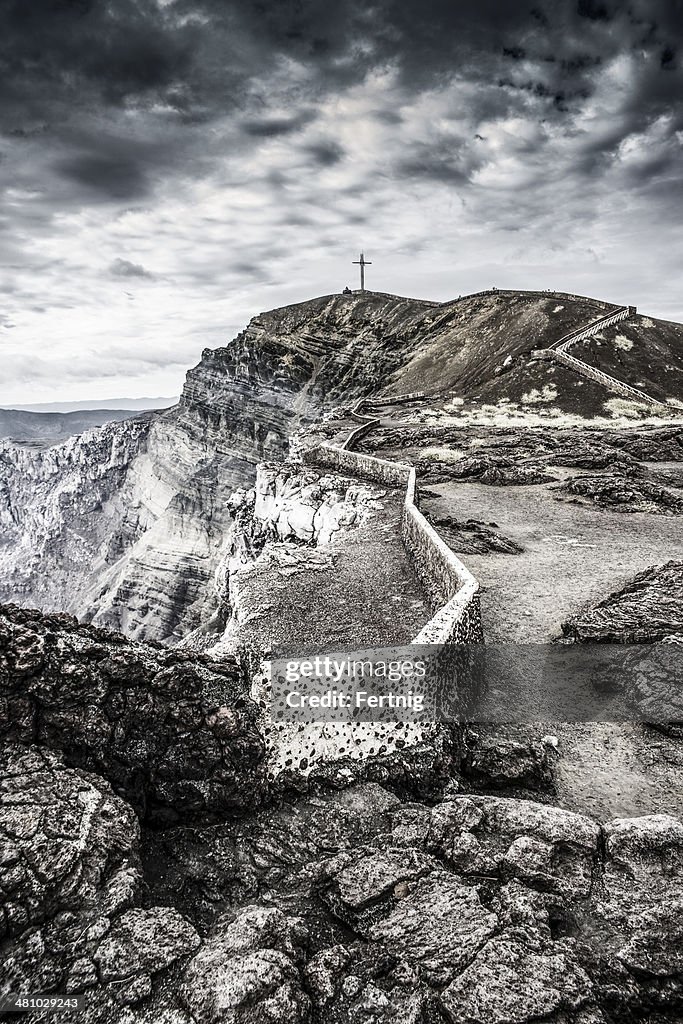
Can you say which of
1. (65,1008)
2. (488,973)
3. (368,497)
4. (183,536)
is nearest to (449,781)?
(488,973)

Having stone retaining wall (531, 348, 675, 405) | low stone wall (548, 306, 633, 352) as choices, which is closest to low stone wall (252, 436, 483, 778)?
stone retaining wall (531, 348, 675, 405)

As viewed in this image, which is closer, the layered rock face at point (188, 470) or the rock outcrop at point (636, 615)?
the rock outcrop at point (636, 615)

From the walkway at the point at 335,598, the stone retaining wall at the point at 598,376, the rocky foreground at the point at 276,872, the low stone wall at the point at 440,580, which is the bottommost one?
the rocky foreground at the point at 276,872

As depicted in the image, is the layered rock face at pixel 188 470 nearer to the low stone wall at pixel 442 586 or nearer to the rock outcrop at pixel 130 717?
the low stone wall at pixel 442 586

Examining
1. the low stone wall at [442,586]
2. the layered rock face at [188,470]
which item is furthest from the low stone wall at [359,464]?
the layered rock face at [188,470]

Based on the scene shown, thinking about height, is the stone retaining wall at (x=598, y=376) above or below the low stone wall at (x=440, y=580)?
above

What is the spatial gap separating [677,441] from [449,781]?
2885cm

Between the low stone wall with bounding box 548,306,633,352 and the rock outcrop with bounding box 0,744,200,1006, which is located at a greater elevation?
the low stone wall with bounding box 548,306,633,352

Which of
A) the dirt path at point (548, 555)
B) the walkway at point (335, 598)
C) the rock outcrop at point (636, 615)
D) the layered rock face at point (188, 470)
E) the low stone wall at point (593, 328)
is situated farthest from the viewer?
the layered rock face at point (188, 470)

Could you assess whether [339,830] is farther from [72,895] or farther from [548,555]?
[548,555]

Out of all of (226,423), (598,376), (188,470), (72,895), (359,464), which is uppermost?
(598,376)

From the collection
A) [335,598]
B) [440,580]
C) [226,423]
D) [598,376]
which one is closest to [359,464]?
[335,598]

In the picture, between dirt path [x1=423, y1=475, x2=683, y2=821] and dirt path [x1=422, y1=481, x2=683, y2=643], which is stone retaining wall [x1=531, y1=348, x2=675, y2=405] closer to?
dirt path [x1=423, y1=475, x2=683, y2=821]

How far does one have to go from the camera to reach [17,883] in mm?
5129
